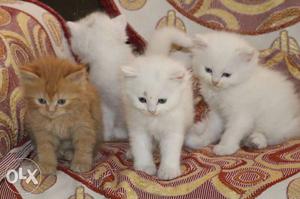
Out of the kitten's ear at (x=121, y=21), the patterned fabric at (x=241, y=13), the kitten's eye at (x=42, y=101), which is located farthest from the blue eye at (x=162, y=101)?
the patterned fabric at (x=241, y=13)

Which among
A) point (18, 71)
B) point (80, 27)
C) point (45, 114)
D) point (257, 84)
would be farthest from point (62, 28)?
point (257, 84)

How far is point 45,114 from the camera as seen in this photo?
1.46 m

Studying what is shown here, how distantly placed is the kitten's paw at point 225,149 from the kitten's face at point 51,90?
502 mm

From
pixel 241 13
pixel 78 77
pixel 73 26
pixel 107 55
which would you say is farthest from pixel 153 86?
pixel 241 13

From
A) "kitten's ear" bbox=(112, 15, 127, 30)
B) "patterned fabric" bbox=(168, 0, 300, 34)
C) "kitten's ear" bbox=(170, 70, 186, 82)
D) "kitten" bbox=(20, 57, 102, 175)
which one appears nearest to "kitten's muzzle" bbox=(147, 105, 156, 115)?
"kitten's ear" bbox=(170, 70, 186, 82)

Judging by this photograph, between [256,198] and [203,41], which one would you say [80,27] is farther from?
[256,198]

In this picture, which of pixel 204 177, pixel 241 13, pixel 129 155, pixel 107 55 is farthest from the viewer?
pixel 241 13

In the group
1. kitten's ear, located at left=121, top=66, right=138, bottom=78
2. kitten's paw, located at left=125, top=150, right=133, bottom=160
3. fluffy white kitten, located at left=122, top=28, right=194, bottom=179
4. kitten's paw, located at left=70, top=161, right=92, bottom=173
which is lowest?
kitten's paw, located at left=125, top=150, right=133, bottom=160

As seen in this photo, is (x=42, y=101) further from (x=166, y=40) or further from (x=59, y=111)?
(x=166, y=40)

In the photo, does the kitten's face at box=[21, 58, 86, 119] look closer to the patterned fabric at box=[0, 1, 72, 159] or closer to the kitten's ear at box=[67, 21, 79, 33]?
the patterned fabric at box=[0, 1, 72, 159]

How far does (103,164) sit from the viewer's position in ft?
5.00

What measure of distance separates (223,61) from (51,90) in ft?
1.97

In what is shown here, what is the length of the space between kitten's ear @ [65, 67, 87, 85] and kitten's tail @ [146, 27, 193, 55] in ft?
1.38

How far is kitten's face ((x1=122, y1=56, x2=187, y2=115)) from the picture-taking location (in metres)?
1.45
